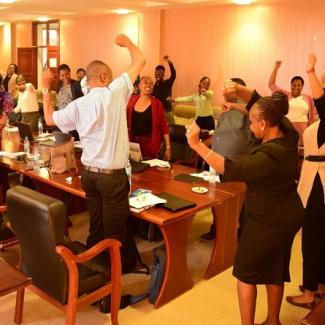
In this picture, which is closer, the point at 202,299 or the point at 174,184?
the point at 202,299

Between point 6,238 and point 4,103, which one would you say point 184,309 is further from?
point 4,103

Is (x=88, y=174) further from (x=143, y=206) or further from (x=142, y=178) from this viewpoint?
(x=142, y=178)

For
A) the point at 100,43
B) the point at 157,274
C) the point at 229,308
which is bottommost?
the point at 229,308

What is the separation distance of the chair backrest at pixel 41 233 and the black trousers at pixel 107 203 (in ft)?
1.86

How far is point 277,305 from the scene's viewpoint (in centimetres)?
256

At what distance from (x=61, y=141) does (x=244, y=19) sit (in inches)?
199

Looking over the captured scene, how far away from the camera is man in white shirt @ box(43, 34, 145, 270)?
110 inches

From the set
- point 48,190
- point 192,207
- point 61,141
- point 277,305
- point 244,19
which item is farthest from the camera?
point 244,19

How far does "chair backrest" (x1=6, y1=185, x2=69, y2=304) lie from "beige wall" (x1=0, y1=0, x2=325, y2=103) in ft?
18.8

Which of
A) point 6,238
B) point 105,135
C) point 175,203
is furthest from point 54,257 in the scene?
point 6,238

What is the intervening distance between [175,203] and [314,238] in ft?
3.17

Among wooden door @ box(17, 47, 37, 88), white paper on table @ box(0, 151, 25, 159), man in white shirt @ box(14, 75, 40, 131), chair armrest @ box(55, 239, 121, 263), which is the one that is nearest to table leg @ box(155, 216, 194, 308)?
chair armrest @ box(55, 239, 121, 263)

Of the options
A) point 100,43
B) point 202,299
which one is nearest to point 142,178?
point 202,299

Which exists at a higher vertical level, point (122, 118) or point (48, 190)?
point (122, 118)
